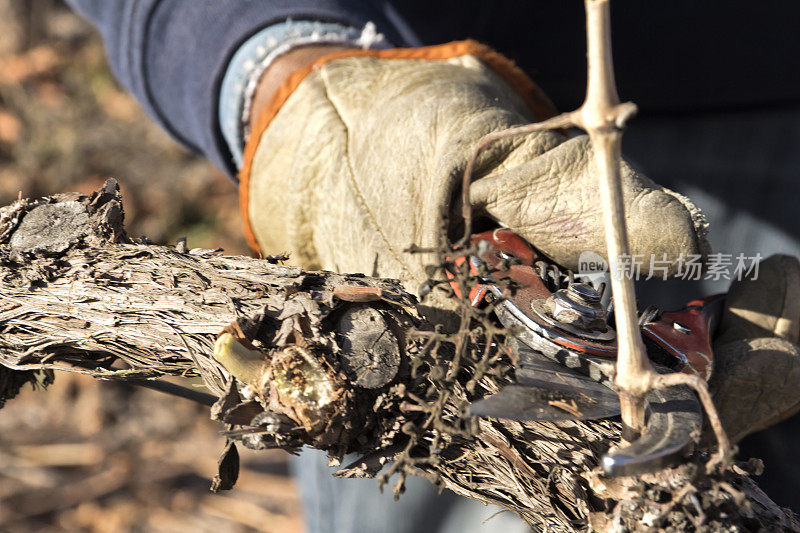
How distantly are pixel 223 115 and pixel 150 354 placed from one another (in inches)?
36.6

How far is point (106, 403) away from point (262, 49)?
227 cm

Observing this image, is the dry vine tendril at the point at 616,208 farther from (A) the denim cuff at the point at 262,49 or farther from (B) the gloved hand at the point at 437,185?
(A) the denim cuff at the point at 262,49

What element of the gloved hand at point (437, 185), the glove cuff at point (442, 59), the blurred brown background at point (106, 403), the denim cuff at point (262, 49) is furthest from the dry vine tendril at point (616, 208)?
the blurred brown background at point (106, 403)

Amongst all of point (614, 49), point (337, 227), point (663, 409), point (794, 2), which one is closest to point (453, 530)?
point (337, 227)

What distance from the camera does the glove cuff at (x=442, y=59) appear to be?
136cm

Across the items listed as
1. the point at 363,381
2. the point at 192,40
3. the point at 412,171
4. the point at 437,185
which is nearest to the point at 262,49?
the point at 192,40

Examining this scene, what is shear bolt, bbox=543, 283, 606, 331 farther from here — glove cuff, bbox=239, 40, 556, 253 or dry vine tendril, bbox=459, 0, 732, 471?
glove cuff, bbox=239, 40, 556, 253

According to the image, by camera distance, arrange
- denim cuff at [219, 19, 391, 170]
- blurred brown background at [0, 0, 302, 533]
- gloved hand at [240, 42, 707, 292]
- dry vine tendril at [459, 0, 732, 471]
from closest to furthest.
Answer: dry vine tendril at [459, 0, 732, 471]
gloved hand at [240, 42, 707, 292]
denim cuff at [219, 19, 391, 170]
blurred brown background at [0, 0, 302, 533]

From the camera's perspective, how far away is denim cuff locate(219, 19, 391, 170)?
1.62 metres

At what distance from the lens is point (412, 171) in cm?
112

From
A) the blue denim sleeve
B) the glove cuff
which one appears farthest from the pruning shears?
the blue denim sleeve

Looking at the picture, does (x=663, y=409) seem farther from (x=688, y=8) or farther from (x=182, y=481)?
(x=182, y=481)

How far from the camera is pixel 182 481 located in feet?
10.1

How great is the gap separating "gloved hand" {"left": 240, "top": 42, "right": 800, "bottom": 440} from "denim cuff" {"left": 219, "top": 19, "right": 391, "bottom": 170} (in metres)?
0.23
